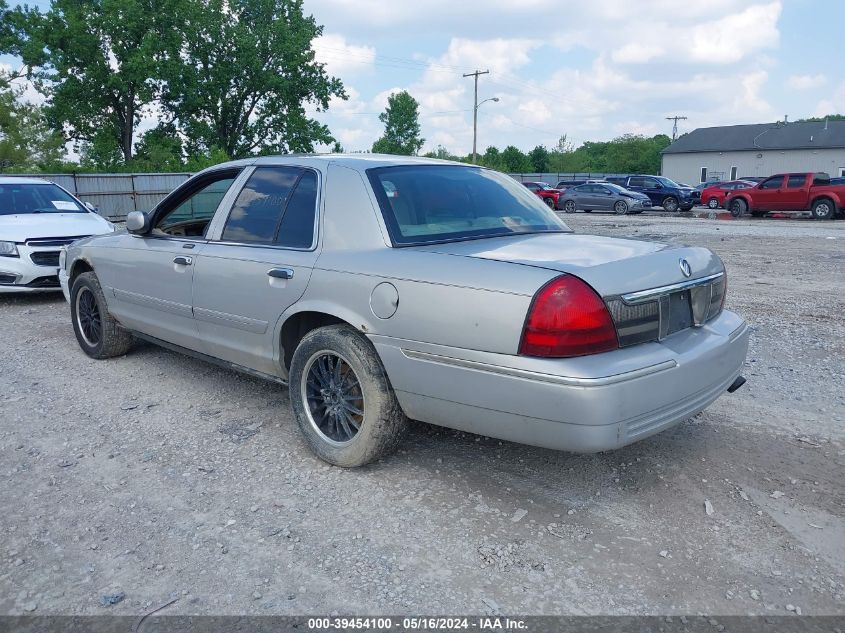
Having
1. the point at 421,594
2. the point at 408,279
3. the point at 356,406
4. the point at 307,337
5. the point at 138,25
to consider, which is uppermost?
the point at 138,25

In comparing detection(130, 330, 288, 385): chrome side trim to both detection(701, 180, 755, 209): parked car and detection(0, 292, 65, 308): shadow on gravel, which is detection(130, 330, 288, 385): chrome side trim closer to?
detection(0, 292, 65, 308): shadow on gravel

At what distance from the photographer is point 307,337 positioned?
377 centimetres

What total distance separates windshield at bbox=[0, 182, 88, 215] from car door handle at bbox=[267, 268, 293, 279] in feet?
22.9

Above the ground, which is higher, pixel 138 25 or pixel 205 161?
pixel 138 25

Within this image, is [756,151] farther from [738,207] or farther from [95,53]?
[95,53]

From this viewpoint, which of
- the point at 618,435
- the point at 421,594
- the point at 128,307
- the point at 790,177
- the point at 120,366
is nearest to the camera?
the point at 421,594

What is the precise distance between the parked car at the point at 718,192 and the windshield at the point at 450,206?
95.3 feet

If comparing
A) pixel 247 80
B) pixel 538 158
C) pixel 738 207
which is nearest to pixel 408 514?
pixel 738 207

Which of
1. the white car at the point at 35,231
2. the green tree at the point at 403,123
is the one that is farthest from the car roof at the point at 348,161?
the green tree at the point at 403,123

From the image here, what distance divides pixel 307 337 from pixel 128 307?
225 centimetres

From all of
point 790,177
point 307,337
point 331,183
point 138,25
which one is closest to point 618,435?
point 307,337

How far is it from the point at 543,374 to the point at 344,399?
1247 millimetres

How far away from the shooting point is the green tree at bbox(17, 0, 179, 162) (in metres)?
39.8

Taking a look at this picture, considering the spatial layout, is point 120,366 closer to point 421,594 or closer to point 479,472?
point 479,472
